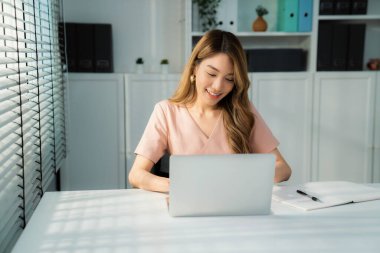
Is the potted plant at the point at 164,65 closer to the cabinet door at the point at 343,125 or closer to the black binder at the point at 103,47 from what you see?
the black binder at the point at 103,47

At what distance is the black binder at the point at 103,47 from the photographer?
10.5ft

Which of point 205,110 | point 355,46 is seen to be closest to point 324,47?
point 355,46

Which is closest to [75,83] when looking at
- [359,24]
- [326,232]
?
[359,24]

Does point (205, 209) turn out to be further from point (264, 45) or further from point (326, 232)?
point (264, 45)

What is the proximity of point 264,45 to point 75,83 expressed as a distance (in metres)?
1.45

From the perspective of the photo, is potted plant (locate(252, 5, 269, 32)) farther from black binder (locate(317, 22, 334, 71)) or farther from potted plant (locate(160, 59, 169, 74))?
potted plant (locate(160, 59, 169, 74))

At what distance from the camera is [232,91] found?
2053 mm

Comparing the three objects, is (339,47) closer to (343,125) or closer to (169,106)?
(343,125)

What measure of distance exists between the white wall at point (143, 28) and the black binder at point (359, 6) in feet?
3.98

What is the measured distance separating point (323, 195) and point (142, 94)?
188 cm

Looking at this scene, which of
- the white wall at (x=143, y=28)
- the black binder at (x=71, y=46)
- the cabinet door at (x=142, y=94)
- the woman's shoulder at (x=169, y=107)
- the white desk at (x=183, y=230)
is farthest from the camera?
the white wall at (x=143, y=28)

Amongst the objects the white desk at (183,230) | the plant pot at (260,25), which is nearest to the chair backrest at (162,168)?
the white desk at (183,230)

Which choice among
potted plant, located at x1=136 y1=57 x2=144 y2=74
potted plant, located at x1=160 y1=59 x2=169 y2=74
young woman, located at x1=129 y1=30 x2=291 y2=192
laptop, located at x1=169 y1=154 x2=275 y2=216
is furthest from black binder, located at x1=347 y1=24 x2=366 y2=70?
laptop, located at x1=169 y1=154 x2=275 y2=216

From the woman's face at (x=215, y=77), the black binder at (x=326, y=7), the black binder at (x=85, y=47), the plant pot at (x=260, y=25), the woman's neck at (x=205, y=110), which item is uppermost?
the black binder at (x=326, y=7)
